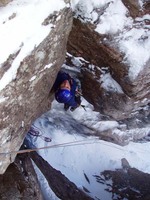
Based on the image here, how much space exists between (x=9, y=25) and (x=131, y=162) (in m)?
4.13

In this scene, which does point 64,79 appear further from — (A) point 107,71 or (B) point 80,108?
(B) point 80,108

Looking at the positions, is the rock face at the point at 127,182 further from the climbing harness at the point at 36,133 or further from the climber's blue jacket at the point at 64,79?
the climber's blue jacket at the point at 64,79

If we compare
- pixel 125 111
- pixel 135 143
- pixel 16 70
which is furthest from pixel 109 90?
pixel 135 143

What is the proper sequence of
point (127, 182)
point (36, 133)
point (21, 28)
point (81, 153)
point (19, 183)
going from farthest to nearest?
point (127, 182)
point (81, 153)
point (36, 133)
point (19, 183)
point (21, 28)

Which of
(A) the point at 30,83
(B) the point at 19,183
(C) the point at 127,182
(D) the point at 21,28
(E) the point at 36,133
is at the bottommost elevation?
(C) the point at 127,182

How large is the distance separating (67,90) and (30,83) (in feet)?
2.38

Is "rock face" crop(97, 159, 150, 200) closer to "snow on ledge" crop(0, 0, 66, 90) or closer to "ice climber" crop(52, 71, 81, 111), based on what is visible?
"ice climber" crop(52, 71, 81, 111)

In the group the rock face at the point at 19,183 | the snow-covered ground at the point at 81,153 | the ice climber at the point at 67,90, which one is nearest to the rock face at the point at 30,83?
the ice climber at the point at 67,90

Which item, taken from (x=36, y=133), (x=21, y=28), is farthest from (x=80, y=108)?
(x=21, y=28)

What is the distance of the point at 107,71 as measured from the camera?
160 inches

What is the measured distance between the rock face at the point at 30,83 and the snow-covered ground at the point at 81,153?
57.0 inches

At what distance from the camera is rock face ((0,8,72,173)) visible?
328cm

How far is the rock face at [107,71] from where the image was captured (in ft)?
12.1

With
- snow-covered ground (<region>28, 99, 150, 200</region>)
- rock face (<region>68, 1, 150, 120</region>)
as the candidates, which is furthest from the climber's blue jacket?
snow-covered ground (<region>28, 99, 150, 200</region>)
